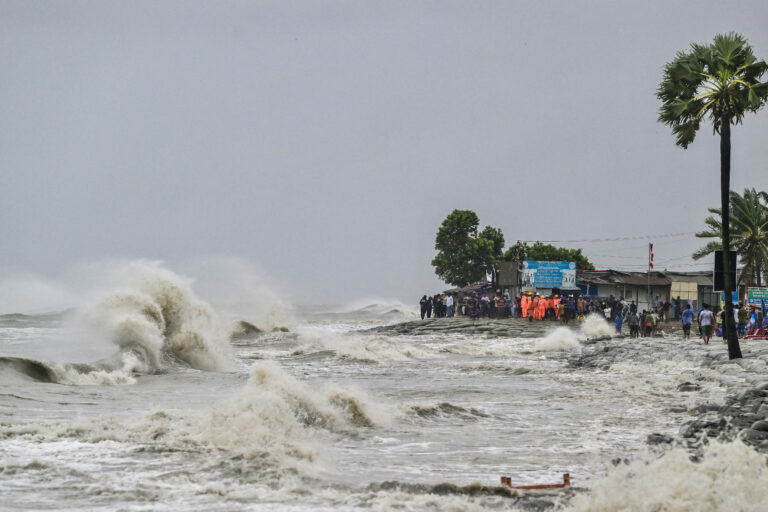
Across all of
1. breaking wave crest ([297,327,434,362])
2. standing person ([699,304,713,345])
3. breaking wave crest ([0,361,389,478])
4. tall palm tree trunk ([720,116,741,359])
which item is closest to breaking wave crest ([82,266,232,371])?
breaking wave crest ([297,327,434,362])

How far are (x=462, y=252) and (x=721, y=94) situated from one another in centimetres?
5528

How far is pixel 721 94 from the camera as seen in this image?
59.3ft

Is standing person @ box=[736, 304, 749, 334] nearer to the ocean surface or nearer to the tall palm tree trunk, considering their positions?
the ocean surface

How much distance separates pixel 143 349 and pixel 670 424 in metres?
14.6

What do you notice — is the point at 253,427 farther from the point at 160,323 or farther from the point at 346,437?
the point at 160,323

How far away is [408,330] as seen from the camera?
43000 mm

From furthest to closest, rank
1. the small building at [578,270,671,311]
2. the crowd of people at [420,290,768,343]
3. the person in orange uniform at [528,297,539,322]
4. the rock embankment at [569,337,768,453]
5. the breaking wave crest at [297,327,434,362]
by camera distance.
Answer: the small building at [578,270,671,311]
the person in orange uniform at [528,297,539,322]
the crowd of people at [420,290,768,343]
the breaking wave crest at [297,327,434,362]
the rock embankment at [569,337,768,453]

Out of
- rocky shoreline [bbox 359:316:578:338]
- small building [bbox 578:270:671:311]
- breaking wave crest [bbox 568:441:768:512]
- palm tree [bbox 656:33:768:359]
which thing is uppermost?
palm tree [bbox 656:33:768:359]

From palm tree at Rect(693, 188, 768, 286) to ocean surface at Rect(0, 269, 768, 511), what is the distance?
21.9 m

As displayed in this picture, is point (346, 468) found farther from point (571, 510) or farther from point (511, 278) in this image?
point (511, 278)

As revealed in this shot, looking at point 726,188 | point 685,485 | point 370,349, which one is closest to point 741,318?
point 726,188

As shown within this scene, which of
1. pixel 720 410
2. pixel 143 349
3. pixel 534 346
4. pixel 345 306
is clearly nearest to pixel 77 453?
pixel 720 410

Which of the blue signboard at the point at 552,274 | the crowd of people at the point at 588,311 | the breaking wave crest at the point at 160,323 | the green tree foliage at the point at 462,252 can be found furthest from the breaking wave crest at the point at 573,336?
the green tree foliage at the point at 462,252

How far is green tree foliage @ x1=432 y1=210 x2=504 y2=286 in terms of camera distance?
7331cm
